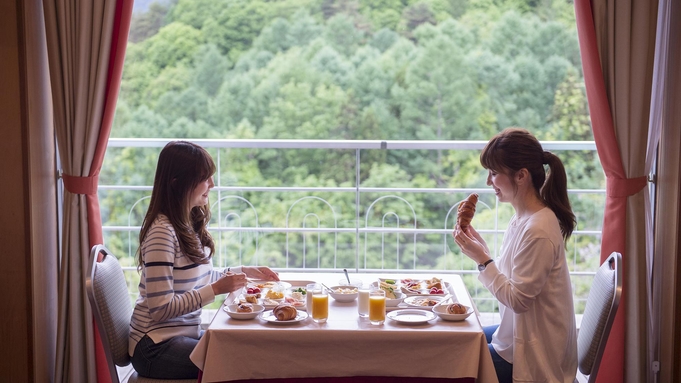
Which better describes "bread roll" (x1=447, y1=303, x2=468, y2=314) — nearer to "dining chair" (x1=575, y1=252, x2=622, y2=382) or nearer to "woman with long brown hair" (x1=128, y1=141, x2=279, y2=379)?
"dining chair" (x1=575, y1=252, x2=622, y2=382)

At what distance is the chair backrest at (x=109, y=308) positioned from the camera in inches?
79.0

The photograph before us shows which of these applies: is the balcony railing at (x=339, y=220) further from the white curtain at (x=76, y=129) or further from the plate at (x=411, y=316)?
the plate at (x=411, y=316)

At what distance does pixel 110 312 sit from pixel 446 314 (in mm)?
1014

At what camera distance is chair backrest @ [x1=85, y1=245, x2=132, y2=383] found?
2006mm

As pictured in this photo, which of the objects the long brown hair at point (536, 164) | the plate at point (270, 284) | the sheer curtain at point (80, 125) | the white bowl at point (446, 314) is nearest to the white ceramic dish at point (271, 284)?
the plate at point (270, 284)

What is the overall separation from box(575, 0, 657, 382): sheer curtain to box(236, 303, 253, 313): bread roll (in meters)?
1.64

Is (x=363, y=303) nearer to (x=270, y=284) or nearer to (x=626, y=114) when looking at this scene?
(x=270, y=284)

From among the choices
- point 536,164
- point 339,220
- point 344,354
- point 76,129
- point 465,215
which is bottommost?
point 339,220

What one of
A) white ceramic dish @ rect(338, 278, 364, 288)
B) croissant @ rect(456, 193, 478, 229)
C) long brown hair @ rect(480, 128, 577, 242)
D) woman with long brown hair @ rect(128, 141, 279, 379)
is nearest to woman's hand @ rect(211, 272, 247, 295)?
woman with long brown hair @ rect(128, 141, 279, 379)

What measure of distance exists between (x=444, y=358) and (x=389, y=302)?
1.03 ft

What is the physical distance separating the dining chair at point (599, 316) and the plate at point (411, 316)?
0.49 metres

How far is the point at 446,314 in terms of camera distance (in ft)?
6.19

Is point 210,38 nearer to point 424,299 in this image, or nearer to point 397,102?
point 397,102

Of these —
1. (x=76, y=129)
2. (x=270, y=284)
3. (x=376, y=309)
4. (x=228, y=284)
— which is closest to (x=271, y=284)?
(x=270, y=284)
